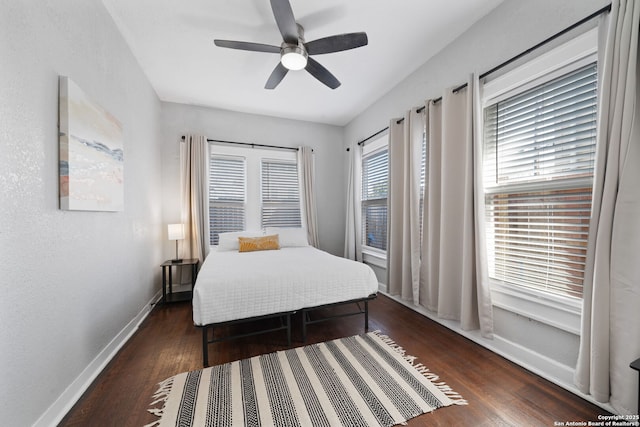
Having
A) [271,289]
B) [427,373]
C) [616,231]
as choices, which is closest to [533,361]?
[427,373]

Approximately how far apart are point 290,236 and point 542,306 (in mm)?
2808

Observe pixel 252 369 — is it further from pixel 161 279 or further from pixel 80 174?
pixel 161 279

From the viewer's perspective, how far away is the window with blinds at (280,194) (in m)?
4.07

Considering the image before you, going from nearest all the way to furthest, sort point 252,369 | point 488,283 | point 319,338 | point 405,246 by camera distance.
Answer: point 252,369 < point 488,283 < point 319,338 < point 405,246

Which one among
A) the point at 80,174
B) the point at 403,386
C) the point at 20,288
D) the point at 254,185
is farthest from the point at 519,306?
the point at 254,185

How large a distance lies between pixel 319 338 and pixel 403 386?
84cm

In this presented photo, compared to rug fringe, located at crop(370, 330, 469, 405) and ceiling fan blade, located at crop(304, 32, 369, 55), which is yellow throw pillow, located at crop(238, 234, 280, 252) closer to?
rug fringe, located at crop(370, 330, 469, 405)

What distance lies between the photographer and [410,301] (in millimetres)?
2861

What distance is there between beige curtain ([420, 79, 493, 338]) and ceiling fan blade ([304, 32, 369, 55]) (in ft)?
3.18

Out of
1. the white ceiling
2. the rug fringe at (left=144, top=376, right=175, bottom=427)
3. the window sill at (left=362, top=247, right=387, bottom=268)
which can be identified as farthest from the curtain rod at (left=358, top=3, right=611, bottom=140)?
the rug fringe at (left=144, top=376, right=175, bottom=427)

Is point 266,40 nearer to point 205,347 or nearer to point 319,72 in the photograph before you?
point 319,72

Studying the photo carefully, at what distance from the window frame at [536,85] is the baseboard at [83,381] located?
2.92 m

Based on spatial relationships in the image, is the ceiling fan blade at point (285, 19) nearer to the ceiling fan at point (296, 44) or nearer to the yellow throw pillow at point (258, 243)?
the ceiling fan at point (296, 44)

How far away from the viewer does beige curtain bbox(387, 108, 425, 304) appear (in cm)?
270
